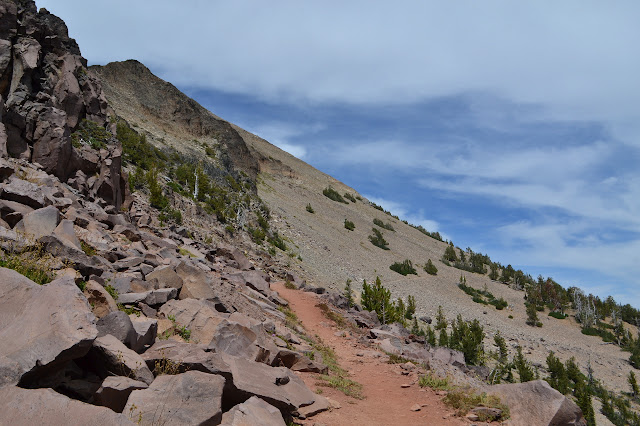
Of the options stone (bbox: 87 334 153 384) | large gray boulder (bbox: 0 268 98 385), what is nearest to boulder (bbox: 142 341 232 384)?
stone (bbox: 87 334 153 384)

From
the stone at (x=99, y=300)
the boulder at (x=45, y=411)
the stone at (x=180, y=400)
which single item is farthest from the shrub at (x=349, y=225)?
the boulder at (x=45, y=411)

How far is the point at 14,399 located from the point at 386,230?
178ft

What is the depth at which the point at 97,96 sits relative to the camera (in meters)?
18.5

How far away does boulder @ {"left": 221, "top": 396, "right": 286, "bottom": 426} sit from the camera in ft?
16.0

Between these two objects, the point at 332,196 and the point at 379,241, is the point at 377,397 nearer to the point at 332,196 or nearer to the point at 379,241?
the point at 379,241

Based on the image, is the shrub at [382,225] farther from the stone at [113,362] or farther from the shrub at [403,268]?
the stone at [113,362]

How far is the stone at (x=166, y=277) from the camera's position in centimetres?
873

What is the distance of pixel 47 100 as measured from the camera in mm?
14398

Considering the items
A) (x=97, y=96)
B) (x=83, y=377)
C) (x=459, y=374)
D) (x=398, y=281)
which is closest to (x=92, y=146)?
(x=97, y=96)

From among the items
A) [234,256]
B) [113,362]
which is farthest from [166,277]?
[234,256]

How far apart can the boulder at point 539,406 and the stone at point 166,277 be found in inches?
286

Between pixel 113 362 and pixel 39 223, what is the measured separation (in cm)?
457

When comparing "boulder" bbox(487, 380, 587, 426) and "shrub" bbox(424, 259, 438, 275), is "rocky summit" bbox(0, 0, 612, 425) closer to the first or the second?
"boulder" bbox(487, 380, 587, 426)

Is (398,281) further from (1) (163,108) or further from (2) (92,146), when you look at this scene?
(1) (163,108)
